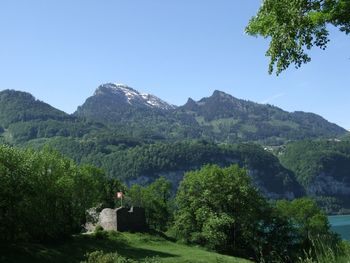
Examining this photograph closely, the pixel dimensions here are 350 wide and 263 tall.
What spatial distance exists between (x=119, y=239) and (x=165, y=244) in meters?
7.97

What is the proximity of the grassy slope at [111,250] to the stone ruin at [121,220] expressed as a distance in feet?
9.96

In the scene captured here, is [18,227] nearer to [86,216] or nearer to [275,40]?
[86,216]

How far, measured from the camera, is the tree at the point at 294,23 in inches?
645

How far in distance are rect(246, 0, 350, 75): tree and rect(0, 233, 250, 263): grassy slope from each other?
123ft

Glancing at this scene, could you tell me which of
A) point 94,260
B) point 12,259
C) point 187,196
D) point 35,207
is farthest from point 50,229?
point 187,196

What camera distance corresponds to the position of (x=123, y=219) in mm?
79125

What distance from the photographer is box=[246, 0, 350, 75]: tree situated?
16375mm

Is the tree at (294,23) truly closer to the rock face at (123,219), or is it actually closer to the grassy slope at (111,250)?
the grassy slope at (111,250)

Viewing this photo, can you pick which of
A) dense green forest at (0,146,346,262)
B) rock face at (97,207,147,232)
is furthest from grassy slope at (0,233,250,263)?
rock face at (97,207,147,232)

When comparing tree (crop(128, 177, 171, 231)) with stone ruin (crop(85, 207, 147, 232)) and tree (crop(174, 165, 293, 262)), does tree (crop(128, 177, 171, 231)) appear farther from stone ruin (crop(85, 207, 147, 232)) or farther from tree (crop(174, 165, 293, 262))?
stone ruin (crop(85, 207, 147, 232))

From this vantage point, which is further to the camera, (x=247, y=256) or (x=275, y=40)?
(x=247, y=256)

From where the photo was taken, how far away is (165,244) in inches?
2987

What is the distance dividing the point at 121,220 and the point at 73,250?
1869cm

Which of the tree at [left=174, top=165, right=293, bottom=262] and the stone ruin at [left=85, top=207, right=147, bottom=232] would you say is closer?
the stone ruin at [left=85, top=207, right=147, bottom=232]
